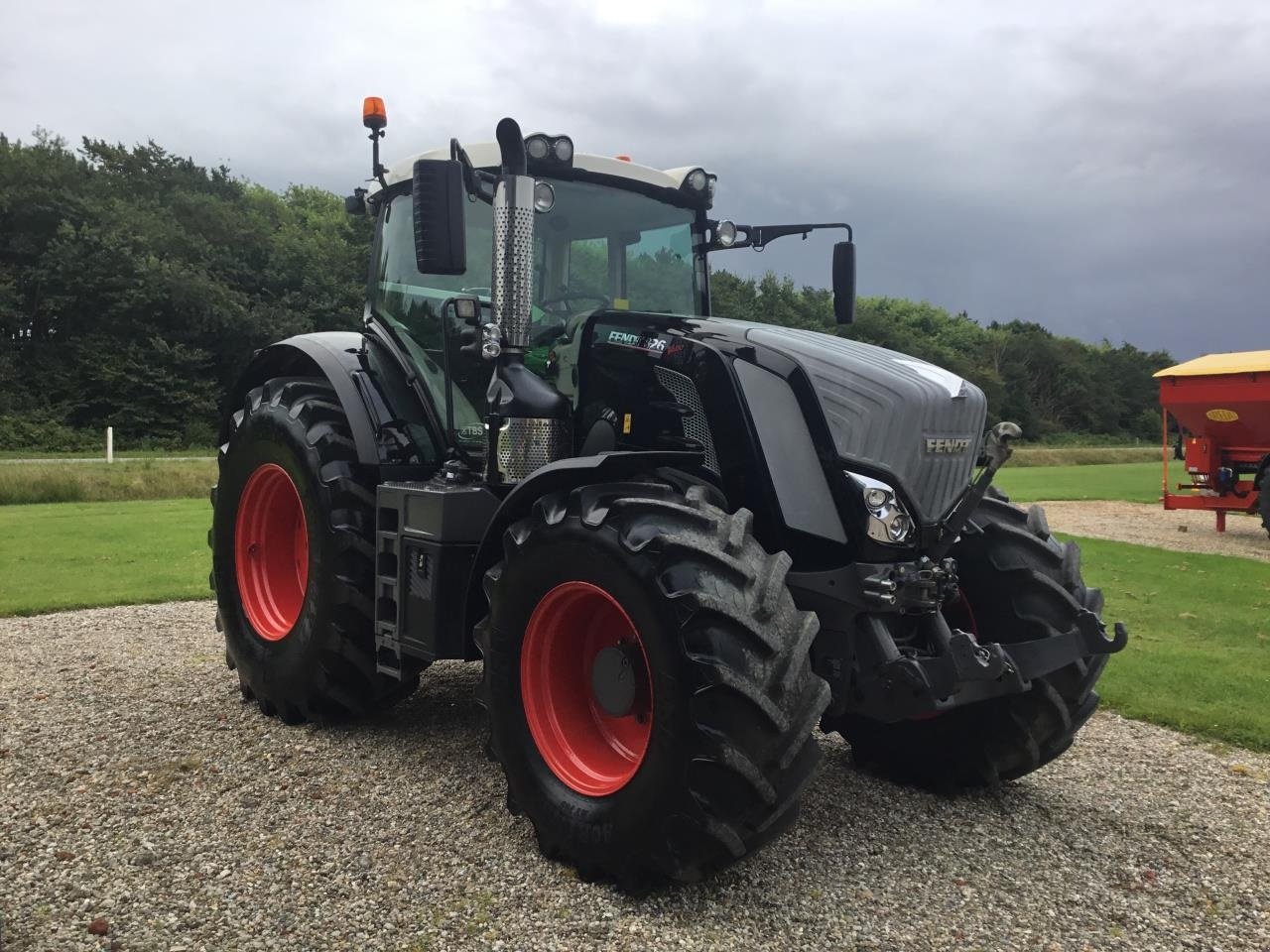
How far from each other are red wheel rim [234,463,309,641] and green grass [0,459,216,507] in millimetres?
14318

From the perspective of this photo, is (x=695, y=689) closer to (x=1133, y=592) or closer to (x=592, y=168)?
(x=592, y=168)

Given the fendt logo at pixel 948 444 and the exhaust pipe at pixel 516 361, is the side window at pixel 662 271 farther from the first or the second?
the fendt logo at pixel 948 444

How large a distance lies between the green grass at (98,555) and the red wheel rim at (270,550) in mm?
3877

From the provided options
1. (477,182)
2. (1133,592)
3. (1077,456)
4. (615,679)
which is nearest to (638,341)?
(477,182)

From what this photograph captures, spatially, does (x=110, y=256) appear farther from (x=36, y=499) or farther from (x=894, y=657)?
(x=894, y=657)

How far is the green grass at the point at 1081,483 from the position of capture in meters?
23.8

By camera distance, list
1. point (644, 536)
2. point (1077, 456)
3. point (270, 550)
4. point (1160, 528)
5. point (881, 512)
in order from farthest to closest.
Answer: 1. point (1077, 456)
2. point (1160, 528)
3. point (270, 550)
4. point (881, 512)
5. point (644, 536)

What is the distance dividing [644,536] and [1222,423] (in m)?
15.5

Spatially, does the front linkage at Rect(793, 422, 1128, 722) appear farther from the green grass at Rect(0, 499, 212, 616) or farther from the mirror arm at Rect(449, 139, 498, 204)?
the green grass at Rect(0, 499, 212, 616)

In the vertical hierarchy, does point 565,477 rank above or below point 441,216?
below

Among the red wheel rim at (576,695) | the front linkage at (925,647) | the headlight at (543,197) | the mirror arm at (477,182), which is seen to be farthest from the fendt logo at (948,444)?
the mirror arm at (477,182)

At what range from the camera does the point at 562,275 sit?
185 inches

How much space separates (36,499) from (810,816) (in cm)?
1758

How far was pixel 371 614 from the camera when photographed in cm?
476
